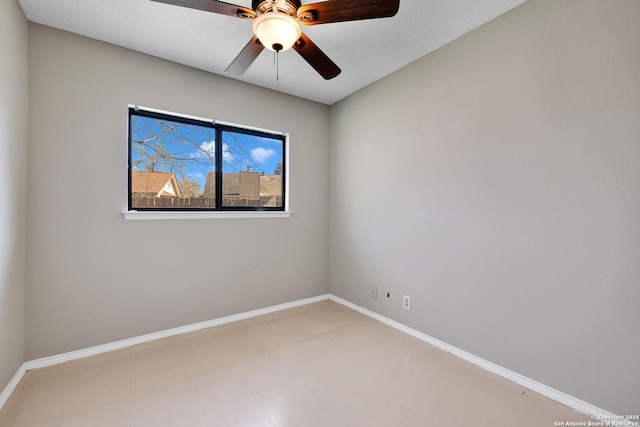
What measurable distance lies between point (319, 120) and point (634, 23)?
99.9 inches

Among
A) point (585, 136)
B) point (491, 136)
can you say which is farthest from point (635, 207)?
point (491, 136)

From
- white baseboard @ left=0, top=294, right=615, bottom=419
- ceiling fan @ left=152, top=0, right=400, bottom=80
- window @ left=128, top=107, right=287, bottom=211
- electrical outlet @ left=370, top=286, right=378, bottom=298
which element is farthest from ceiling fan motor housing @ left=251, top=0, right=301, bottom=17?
white baseboard @ left=0, top=294, right=615, bottom=419

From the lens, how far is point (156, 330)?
2.38m

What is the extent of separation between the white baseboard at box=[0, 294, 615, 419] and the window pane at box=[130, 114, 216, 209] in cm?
111

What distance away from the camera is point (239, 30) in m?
2.00

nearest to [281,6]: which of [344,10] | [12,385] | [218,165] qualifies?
[344,10]

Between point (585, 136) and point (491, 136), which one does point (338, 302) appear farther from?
point (585, 136)

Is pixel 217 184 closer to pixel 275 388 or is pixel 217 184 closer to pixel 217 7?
pixel 217 7

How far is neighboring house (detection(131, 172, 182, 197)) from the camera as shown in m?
2.37

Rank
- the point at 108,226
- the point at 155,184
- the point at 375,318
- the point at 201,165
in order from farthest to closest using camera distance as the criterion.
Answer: the point at 375,318 < the point at 201,165 < the point at 155,184 < the point at 108,226

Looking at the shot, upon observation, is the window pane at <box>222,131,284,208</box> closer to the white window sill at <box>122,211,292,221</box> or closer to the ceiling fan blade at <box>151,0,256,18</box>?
the white window sill at <box>122,211,292,221</box>

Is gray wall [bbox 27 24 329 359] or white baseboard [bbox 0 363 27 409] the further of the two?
gray wall [bbox 27 24 329 359]

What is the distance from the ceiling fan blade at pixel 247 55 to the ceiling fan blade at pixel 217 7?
129mm

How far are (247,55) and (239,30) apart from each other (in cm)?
55
